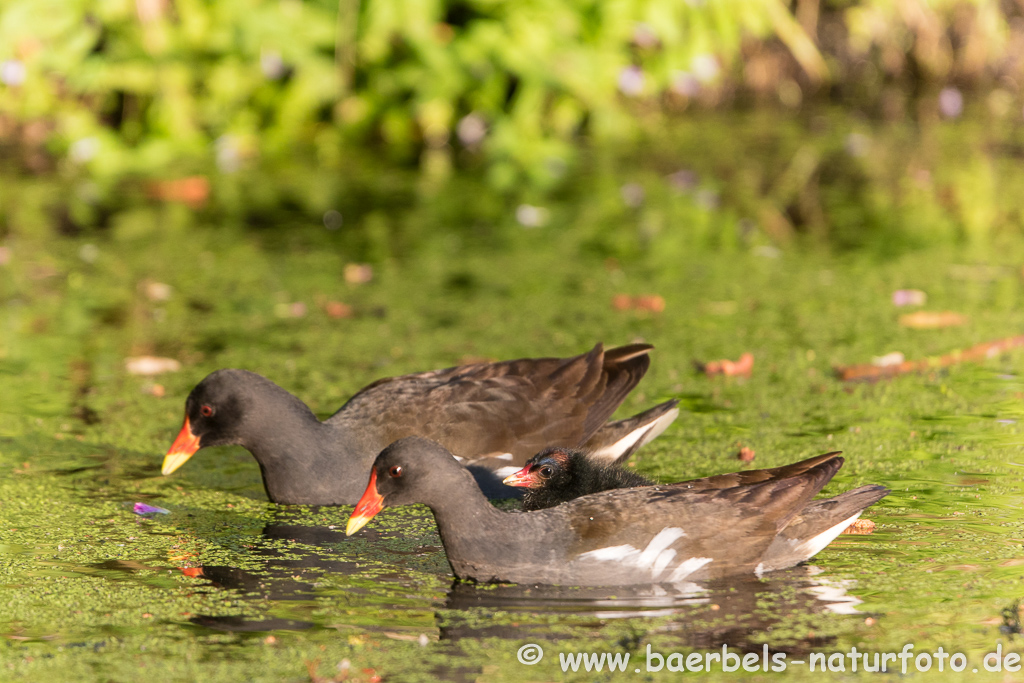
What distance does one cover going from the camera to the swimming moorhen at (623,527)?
3854 millimetres

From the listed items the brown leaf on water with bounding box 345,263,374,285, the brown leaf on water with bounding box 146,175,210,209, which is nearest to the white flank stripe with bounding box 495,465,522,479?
the brown leaf on water with bounding box 345,263,374,285

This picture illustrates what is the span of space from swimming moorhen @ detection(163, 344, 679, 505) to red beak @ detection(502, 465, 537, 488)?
0.32 metres

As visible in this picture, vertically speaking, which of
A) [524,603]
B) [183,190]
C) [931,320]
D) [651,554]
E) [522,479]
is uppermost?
[183,190]

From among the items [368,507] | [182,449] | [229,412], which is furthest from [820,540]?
[182,449]

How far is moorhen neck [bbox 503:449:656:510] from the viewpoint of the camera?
4406 mm

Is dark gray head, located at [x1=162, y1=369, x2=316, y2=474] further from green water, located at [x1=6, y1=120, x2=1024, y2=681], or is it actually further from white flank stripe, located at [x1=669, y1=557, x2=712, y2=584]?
white flank stripe, located at [x1=669, y1=557, x2=712, y2=584]

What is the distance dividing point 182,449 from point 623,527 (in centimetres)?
165

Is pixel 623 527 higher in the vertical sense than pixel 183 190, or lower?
lower

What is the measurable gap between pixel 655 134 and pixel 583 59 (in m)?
1.41

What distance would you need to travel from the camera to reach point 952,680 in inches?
131

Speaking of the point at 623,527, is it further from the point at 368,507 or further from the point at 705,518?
the point at 368,507

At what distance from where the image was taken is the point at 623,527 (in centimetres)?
386

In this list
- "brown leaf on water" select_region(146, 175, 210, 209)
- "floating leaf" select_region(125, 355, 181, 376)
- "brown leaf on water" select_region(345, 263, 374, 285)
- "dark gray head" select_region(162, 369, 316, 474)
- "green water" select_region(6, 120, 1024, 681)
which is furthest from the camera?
"brown leaf on water" select_region(146, 175, 210, 209)

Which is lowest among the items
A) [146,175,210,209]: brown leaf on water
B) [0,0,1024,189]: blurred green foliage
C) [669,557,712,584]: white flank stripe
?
[669,557,712,584]: white flank stripe
